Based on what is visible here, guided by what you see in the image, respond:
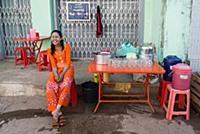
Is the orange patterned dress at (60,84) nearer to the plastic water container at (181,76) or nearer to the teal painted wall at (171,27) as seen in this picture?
the plastic water container at (181,76)

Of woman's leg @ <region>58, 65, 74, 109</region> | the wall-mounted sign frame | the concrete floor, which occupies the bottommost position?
the concrete floor

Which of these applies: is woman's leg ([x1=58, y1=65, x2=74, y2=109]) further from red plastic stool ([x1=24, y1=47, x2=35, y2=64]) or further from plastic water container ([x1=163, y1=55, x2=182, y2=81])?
red plastic stool ([x1=24, y1=47, x2=35, y2=64])

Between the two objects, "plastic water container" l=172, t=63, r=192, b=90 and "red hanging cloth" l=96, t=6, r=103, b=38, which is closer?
"plastic water container" l=172, t=63, r=192, b=90

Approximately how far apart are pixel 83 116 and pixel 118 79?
129 cm

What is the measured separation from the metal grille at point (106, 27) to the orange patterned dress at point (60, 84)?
2132 millimetres

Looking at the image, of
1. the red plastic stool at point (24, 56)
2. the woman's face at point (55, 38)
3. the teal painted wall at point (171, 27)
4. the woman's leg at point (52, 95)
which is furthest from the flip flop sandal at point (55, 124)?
the red plastic stool at point (24, 56)

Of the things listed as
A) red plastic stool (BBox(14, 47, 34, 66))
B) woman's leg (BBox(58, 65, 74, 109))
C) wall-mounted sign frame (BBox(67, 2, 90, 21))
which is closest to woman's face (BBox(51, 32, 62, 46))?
woman's leg (BBox(58, 65, 74, 109))

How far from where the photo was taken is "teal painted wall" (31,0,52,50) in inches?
203

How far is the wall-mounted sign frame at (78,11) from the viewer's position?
523cm

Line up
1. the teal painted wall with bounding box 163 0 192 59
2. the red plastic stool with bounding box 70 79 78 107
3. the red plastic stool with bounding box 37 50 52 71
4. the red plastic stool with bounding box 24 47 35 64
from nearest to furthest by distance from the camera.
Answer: the red plastic stool with bounding box 70 79 78 107 → the teal painted wall with bounding box 163 0 192 59 → the red plastic stool with bounding box 37 50 52 71 → the red plastic stool with bounding box 24 47 35 64

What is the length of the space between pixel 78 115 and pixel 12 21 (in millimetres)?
3364

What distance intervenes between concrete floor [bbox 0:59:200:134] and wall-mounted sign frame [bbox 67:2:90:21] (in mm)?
1587

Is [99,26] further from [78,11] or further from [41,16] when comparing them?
[41,16]

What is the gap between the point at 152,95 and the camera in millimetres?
4039
